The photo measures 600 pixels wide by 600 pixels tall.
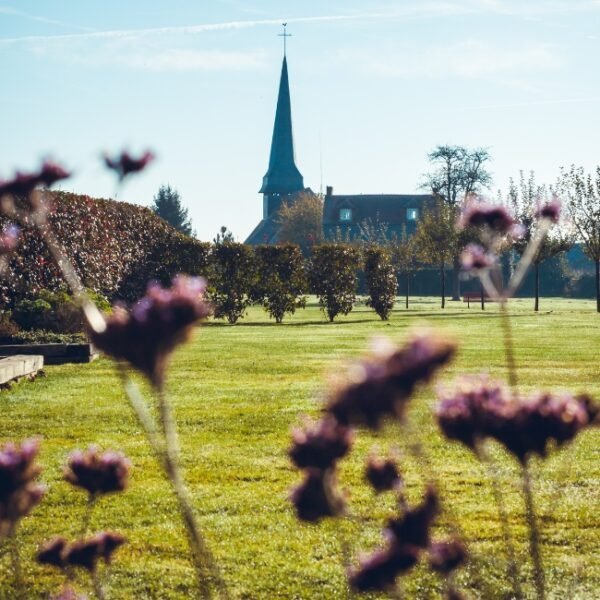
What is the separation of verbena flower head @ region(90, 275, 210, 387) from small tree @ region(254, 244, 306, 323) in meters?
25.7

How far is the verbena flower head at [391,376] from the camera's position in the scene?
4.73ft

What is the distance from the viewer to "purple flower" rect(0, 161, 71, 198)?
2.21 m

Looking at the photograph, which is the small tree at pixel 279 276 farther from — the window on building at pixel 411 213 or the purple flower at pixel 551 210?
the window on building at pixel 411 213

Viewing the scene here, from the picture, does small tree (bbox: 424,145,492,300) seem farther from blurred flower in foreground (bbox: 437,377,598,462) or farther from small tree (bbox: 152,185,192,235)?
blurred flower in foreground (bbox: 437,377,598,462)

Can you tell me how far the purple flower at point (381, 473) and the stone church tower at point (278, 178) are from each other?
99.3 m

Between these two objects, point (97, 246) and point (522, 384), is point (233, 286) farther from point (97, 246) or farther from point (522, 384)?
point (522, 384)

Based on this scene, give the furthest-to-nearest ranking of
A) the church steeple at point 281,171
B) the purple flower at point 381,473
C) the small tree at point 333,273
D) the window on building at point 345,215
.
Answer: the church steeple at point 281,171, the window on building at point 345,215, the small tree at point 333,273, the purple flower at point 381,473

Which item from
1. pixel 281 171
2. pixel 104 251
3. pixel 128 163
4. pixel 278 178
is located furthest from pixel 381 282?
pixel 281 171

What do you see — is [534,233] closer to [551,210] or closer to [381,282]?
[381,282]

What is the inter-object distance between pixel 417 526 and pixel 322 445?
0.24 metres

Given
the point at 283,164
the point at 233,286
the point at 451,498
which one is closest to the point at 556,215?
the point at 451,498

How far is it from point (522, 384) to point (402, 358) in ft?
35.9

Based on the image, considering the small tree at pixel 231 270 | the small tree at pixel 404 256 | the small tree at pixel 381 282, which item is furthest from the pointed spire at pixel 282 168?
the small tree at pixel 231 270

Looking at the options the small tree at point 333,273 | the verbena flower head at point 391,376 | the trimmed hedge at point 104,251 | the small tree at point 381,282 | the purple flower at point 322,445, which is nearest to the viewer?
the verbena flower head at point 391,376
